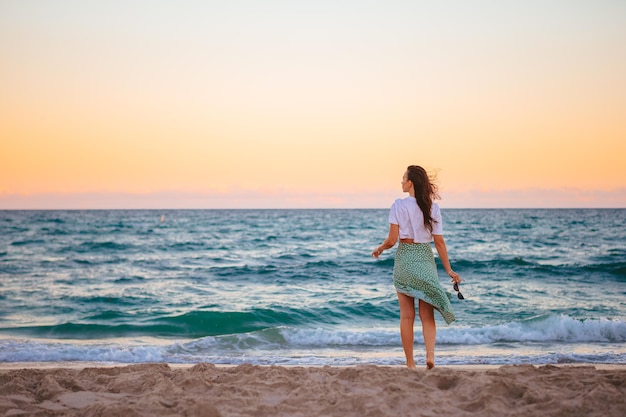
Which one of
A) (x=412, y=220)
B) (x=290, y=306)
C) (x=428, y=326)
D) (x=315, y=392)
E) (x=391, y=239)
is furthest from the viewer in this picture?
(x=290, y=306)

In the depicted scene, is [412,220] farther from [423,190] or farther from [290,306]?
[290,306]

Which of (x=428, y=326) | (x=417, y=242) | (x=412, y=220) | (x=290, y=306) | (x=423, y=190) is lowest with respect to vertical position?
(x=290, y=306)

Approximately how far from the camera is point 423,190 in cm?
548

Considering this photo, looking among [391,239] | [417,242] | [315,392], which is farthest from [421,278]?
[315,392]

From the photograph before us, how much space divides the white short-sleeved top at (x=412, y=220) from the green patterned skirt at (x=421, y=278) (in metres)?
0.10

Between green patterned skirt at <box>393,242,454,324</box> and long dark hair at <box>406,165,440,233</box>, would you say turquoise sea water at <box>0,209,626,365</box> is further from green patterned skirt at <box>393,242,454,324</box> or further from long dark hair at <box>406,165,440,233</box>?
long dark hair at <box>406,165,440,233</box>

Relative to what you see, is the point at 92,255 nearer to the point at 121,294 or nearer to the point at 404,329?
the point at 121,294

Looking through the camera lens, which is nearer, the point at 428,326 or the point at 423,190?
the point at 423,190

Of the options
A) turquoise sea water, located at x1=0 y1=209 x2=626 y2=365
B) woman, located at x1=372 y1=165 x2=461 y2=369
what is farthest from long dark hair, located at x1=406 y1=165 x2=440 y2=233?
turquoise sea water, located at x1=0 y1=209 x2=626 y2=365

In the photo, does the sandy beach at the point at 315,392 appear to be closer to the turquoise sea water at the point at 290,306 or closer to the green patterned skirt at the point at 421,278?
the green patterned skirt at the point at 421,278

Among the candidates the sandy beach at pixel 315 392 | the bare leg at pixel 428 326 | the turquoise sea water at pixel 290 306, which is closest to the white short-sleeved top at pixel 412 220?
the bare leg at pixel 428 326

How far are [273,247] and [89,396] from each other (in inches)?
932

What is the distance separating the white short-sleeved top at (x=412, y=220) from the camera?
18.0ft

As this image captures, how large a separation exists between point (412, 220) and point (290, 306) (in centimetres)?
811
